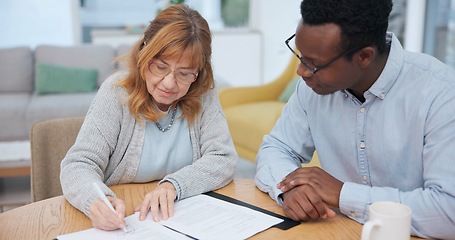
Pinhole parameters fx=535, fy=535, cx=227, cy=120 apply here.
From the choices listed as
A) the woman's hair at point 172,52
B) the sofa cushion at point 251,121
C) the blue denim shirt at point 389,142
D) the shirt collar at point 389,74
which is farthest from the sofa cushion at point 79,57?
the shirt collar at point 389,74

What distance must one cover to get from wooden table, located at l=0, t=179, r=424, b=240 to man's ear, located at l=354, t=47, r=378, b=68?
0.35 metres

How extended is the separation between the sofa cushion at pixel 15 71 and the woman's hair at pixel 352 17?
3.64m

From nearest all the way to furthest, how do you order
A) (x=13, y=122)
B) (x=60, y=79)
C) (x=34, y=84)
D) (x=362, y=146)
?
1. (x=362, y=146)
2. (x=13, y=122)
3. (x=60, y=79)
4. (x=34, y=84)

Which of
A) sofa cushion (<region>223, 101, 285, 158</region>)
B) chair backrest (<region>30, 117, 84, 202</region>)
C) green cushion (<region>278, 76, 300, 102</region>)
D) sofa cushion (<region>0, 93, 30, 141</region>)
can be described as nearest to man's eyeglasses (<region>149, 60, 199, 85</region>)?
chair backrest (<region>30, 117, 84, 202</region>)

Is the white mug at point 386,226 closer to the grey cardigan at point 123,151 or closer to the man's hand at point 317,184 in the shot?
the man's hand at point 317,184

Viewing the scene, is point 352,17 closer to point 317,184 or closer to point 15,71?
point 317,184

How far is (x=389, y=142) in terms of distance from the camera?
126cm

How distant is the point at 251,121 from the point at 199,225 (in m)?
2.14

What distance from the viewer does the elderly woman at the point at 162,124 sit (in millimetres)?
1396

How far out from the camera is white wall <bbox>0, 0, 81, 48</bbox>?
4918 mm

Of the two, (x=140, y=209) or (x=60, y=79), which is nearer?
(x=140, y=209)

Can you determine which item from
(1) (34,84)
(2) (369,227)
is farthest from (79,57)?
(2) (369,227)

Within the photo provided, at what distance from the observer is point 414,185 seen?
4.19 ft

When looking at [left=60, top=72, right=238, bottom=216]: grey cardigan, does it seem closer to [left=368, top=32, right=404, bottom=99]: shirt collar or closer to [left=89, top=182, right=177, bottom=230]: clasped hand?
[left=89, top=182, right=177, bottom=230]: clasped hand
